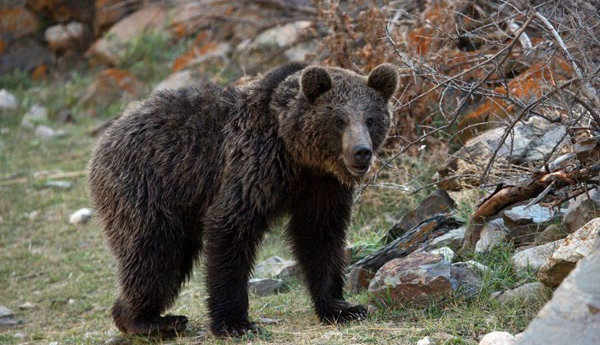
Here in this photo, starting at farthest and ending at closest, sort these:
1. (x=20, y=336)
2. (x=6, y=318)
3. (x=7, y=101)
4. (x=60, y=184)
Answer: (x=7, y=101) → (x=60, y=184) → (x=6, y=318) → (x=20, y=336)

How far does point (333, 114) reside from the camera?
529 cm

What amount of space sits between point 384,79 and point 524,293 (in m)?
1.59

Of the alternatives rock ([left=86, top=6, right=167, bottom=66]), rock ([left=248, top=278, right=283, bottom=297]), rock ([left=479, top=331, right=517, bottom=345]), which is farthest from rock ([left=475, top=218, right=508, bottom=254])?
rock ([left=86, top=6, right=167, bottom=66])

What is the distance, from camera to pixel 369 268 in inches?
248

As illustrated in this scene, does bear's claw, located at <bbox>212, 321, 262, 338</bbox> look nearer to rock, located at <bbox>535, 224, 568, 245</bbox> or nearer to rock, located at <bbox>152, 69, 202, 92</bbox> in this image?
rock, located at <bbox>535, 224, 568, 245</bbox>

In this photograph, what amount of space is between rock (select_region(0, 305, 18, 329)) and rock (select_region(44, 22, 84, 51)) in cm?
979

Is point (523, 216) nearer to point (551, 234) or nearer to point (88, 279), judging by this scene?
point (551, 234)

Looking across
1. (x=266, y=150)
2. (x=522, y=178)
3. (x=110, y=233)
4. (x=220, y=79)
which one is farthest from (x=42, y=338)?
(x=220, y=79)

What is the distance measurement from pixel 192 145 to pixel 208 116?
0.77 ft

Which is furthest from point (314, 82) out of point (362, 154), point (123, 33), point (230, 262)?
point (123, 33)

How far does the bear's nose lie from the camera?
5051 mm

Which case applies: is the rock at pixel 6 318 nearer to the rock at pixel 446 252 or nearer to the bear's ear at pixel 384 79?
the rock at pixel 446 252

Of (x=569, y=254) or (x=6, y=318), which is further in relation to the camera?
(x=6, y=318)

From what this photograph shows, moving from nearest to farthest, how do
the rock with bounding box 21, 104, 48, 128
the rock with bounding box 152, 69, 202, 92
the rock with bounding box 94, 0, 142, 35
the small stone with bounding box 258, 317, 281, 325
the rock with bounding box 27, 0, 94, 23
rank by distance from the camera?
the small stone with bounding box 258, 317, 281, 325
the rock with bounding box 152, 69, 202, 92
the rock with bounding box 21, 104, 48, 128
the rock with bounding box 94, 0, 142, 35
the rock with bounding box 27, 0, 94, 23
